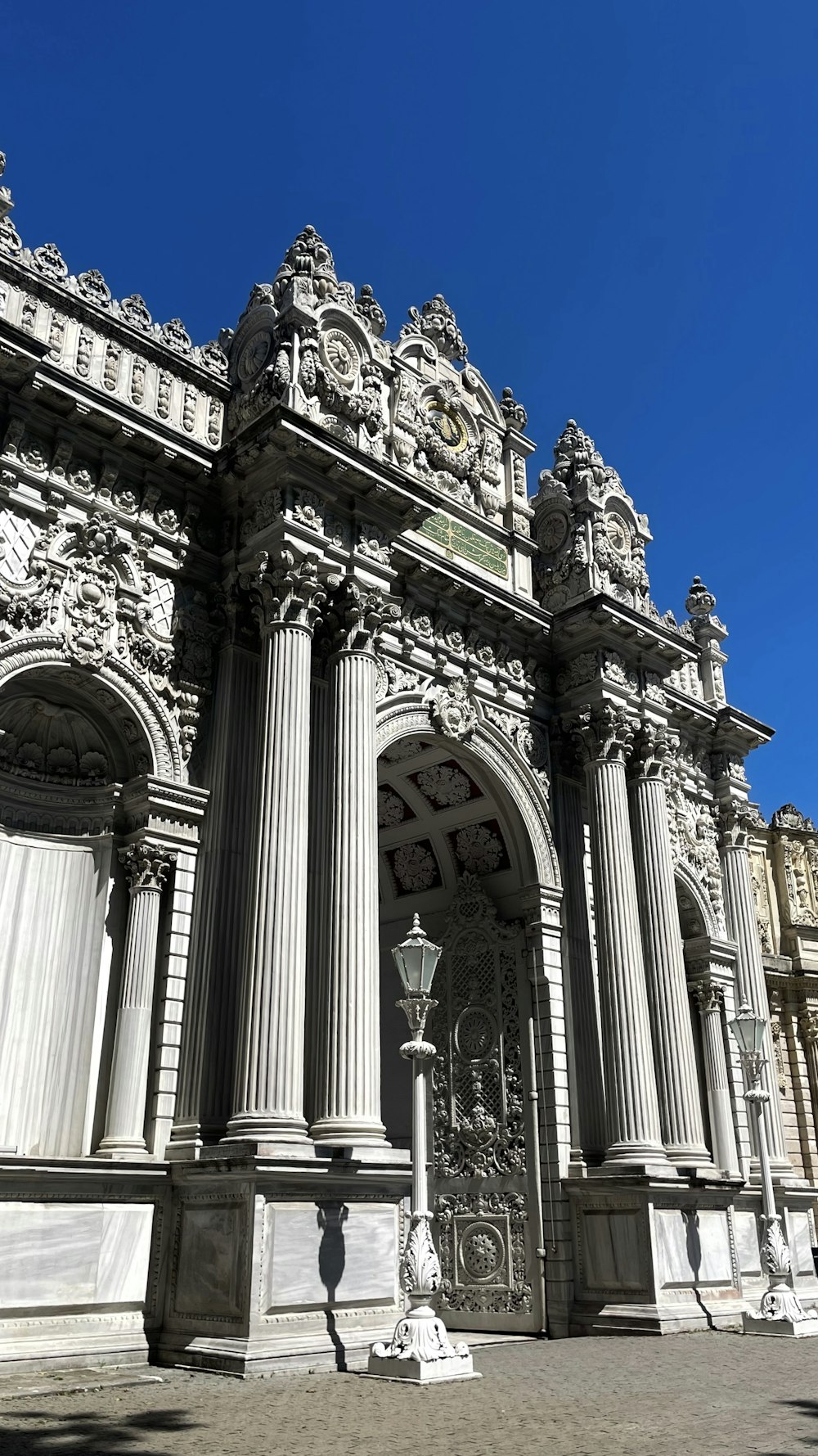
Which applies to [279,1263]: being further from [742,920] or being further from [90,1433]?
[742,920]

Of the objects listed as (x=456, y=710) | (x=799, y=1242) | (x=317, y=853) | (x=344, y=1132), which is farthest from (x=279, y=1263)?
(x=799, y=1242)

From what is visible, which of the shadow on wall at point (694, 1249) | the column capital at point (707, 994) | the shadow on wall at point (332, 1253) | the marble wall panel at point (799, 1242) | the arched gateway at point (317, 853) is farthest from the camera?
the column capital at point (707, 994)

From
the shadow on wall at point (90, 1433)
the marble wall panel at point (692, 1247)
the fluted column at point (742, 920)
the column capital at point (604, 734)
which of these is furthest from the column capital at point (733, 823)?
the shadow on wall at point (90, 1433)

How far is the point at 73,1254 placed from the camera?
43.8ft

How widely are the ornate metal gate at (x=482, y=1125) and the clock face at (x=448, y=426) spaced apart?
8.41 meters

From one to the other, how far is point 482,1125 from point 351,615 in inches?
382

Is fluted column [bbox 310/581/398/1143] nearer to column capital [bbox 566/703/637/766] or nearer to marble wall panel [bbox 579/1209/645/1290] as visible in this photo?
marble wall panel [bbox 579/1209/645/1290]

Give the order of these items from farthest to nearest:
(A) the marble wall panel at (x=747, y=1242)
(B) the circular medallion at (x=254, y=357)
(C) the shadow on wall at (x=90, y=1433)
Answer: (A) the marble wall panel at (x=747, y=1242) → (B) the circular medallion at (x=254, y=357) → (C) the shadow on wall at (x=90, y=1433)

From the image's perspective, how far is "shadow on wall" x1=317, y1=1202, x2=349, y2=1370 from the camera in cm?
1341

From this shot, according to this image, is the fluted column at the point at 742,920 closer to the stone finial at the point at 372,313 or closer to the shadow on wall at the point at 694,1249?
the shadow on wall at the point at 694,1249

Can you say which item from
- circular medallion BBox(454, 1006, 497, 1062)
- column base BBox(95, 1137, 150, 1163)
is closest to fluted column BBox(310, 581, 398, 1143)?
column base BBox(95, 1137, 150, 1163)

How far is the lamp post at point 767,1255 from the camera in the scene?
57.1ft

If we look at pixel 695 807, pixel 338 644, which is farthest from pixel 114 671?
pixel 695 807

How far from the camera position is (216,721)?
16.9m
